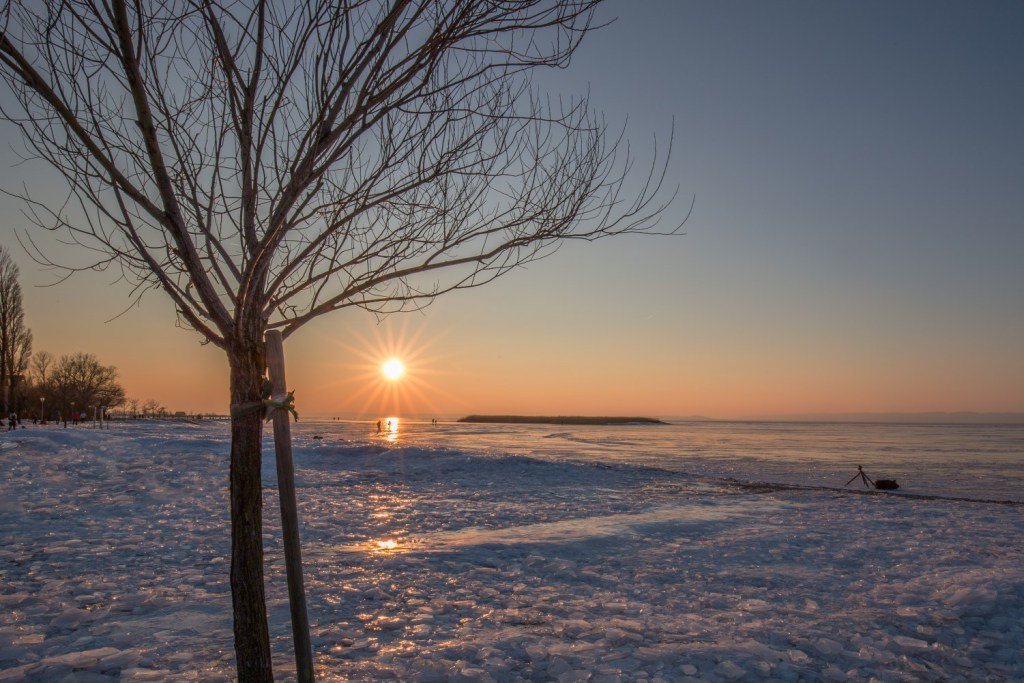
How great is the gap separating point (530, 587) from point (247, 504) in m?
4.67

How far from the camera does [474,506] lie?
13406 millimetres

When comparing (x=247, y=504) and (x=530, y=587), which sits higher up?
(x=247, y=504)

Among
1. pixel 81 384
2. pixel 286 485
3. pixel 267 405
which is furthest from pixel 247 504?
pixel 81 384

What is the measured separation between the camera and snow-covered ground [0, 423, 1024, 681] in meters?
4.95

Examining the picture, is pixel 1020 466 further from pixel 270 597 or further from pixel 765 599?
pixel 270 597

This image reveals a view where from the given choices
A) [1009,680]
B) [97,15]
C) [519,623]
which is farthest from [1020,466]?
[97,15]

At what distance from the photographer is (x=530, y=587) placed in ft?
23.4

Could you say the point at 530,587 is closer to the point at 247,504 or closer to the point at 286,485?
the point at 286,485

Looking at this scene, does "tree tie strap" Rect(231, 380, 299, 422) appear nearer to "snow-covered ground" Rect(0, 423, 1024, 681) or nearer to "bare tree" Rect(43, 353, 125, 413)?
"snow-covered ground" Rect(0, 423, 1024, 681)

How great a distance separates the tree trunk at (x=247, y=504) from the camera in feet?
10.5

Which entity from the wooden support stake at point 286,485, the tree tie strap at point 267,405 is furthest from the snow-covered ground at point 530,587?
the tree tie strap at point 267,405

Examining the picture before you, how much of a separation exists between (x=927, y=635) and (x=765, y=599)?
4.95 ft

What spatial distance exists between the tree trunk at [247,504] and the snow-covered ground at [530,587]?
1515mm

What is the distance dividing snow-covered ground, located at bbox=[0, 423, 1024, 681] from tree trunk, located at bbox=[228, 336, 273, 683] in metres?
1.52
